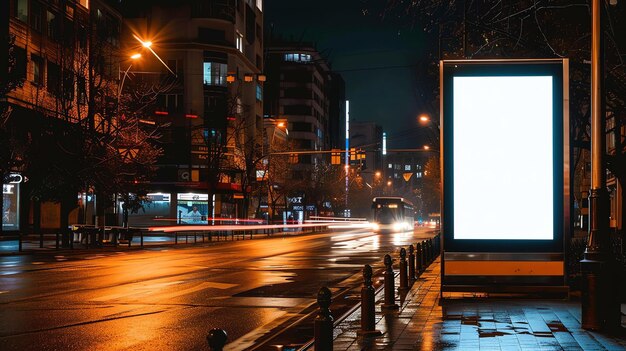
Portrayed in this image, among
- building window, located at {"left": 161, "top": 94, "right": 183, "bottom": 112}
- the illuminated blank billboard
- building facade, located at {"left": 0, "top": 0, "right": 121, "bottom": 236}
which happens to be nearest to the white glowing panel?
the illuminated blank billboard

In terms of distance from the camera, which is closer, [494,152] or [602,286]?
[602,286]

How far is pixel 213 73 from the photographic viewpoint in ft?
265

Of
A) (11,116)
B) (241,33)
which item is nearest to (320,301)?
(11,116)

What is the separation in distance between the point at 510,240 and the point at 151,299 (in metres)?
7.25

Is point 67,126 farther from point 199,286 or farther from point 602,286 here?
point 602,286

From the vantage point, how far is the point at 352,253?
118 ft

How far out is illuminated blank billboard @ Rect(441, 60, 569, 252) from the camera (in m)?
13.8

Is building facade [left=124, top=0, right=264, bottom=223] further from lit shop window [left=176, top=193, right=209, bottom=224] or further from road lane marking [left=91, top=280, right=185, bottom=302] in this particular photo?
road lane marking [left=91, top=280, right=185, bottom=302]

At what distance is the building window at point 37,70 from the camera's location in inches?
1812

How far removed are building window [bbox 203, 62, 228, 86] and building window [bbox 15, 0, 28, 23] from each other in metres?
34.9

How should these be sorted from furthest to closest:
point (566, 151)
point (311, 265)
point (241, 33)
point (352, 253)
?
point (241, 33) < point (352, 253) < point (311, 265) < point (566, 151)

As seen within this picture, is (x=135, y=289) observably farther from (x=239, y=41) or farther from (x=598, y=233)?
(x=239, y=41)

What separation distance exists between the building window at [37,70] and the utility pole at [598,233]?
39.7 metres

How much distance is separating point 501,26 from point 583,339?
10190 mm
